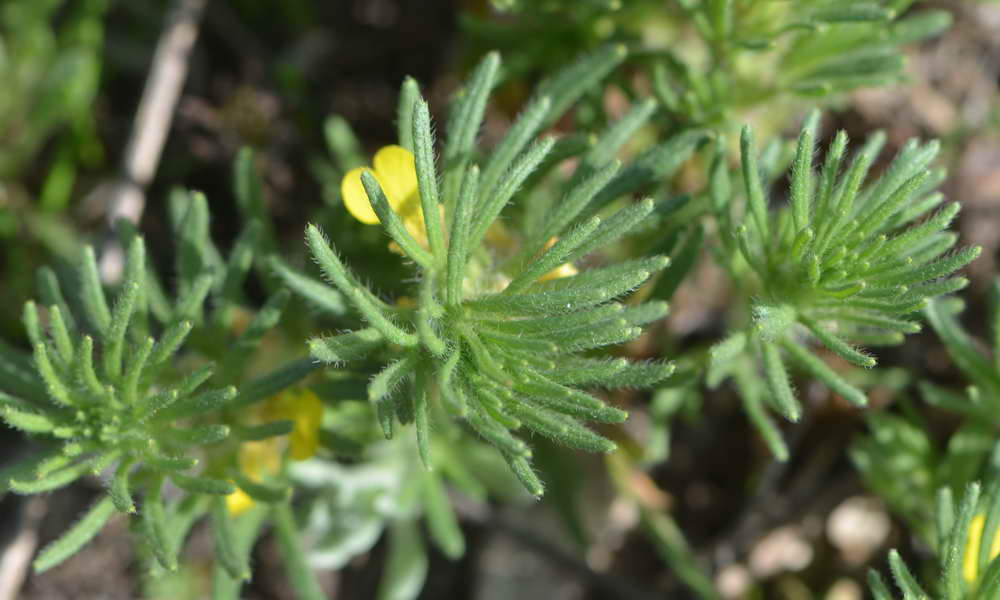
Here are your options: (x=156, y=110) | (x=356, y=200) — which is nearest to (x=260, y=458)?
(x=356, y=200)

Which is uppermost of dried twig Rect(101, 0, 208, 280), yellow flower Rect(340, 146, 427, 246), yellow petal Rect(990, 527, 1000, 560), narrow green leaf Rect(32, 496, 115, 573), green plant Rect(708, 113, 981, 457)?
dried twig Rect(101, 0, 208, 280)

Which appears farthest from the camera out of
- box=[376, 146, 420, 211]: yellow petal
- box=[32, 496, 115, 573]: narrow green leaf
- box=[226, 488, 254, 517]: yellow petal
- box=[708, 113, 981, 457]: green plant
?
box=[226, 488, 254, 517]: yellow petal

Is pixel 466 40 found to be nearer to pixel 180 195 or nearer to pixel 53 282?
pixel 180 195

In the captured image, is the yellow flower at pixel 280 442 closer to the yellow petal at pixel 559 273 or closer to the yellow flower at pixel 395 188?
the yellow flower at pixel 395 188

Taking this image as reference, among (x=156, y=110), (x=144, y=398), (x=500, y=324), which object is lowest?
(x=500, y=324)

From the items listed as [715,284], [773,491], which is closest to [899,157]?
[715,284]

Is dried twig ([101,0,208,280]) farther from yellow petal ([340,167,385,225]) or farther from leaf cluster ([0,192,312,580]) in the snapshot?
yellow petal ([340,167,385,225])

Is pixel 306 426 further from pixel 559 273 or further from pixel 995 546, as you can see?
pixel 995 546

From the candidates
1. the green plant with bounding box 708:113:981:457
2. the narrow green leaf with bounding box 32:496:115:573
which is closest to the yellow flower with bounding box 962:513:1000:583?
the green plant with bounding box 708:113:981:457
